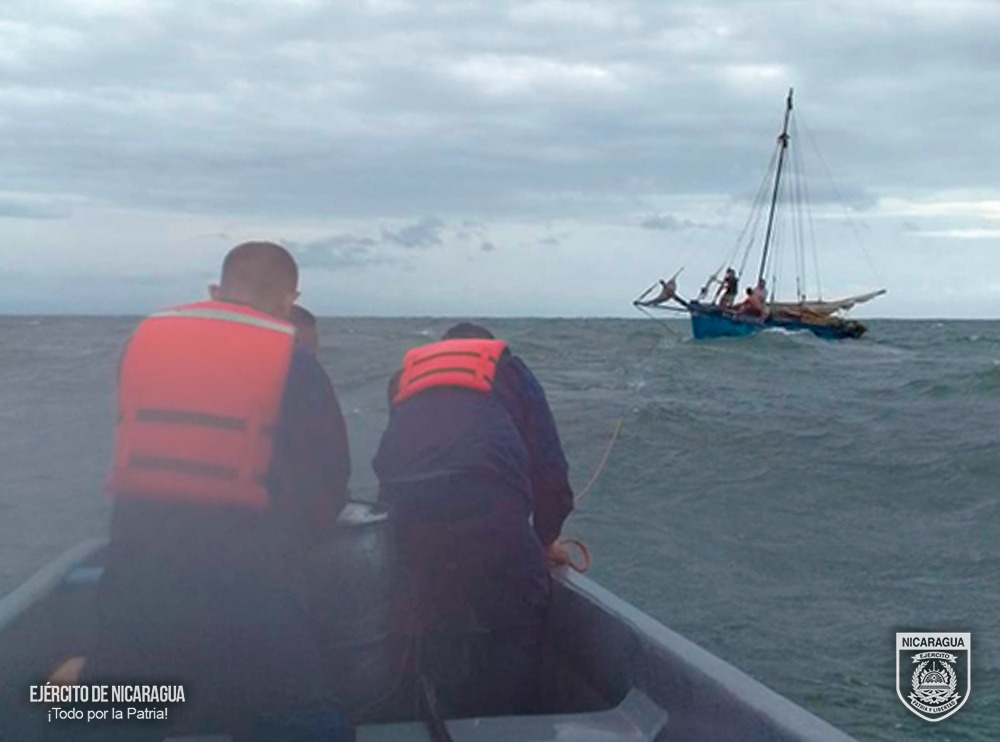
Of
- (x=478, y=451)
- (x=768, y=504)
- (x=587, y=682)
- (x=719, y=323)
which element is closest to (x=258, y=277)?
(x=478, y=451)

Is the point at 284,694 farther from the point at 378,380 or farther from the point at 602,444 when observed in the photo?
the point at 378,380

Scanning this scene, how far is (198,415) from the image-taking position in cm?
302

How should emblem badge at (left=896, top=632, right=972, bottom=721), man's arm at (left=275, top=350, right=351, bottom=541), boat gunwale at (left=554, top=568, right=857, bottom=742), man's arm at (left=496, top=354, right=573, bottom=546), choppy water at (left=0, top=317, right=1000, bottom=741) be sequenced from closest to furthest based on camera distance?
man's arm at (left=275, top=350, right=351, bottom=541), boat gunwale at (left=554, top=568, right=857, bottom=742), man's arm at (left=496, top=354, right=573, bottom=546), emblem badge at (left=896, top=632, right=972, bottom=721), choppy water at (left=0, top=317, right=1000, bottom=741)

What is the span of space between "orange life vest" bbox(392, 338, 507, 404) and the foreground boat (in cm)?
62

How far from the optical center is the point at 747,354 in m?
39.3

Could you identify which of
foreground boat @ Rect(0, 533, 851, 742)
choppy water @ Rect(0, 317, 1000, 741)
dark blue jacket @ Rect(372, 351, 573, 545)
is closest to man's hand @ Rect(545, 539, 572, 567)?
foreground boat @ Rect(0, 533, 851, 742)

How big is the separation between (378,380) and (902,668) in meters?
15.6

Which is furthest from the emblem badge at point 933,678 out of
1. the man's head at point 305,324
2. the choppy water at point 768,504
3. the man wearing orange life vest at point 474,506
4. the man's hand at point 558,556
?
the man's head at point 305,324

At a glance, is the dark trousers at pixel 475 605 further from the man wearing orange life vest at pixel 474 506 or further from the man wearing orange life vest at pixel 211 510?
the man wearing orange life vest at pixel 211 510

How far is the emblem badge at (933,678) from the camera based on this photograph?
6.43m

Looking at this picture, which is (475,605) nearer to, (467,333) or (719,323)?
(467,333)

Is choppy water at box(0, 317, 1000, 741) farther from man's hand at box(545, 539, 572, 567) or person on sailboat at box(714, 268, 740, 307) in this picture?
person on sailboat at box(714, 268, 740, 307)

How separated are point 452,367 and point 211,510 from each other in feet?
4.76

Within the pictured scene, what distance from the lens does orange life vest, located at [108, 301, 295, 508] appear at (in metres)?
3.01
